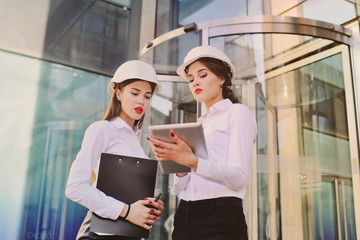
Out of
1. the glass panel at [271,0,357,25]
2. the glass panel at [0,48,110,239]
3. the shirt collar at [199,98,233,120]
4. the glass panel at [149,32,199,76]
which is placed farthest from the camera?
the glass panel at [0,48,110,239]

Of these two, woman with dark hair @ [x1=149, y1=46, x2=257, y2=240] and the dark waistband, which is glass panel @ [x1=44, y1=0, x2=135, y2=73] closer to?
woman with dark hair @ [x1=149, y1=46, x2=257, y2=240]

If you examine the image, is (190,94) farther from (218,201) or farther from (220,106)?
(218,201)

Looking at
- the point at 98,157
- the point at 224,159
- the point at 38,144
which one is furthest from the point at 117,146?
the point at 38,144

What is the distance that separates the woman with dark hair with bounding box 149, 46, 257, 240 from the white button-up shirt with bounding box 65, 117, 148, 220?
22 centimetres

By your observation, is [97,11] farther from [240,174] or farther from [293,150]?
[240,174]

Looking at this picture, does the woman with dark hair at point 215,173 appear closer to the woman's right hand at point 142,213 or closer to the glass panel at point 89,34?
the woman's right hand at point 142,213

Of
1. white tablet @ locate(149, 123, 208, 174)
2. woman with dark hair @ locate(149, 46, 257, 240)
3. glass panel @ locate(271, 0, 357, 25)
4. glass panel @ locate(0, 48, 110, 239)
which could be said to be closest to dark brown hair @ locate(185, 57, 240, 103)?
woman with dark hair @ locate(149, 46, 257, 240)

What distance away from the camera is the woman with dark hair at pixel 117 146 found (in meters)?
1.21

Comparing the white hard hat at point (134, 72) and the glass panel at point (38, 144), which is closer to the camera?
the white hard hat at point (134, 72)

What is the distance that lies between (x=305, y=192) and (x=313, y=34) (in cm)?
121

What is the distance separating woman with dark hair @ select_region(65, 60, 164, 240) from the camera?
121 cm

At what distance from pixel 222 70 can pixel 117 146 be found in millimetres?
537

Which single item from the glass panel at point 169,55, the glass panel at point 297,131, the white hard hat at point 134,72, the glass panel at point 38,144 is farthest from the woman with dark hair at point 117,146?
the glass panel at point 38,144

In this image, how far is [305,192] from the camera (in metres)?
2.51
